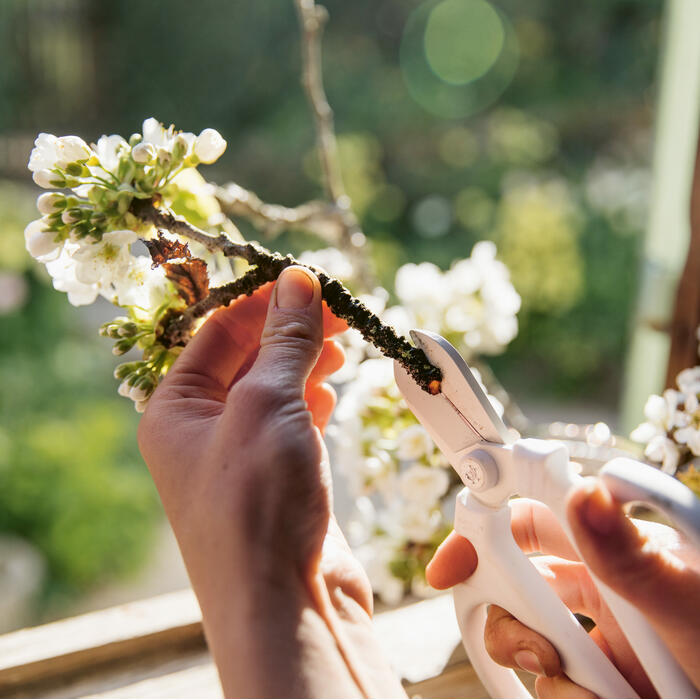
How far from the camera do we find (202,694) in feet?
1.95

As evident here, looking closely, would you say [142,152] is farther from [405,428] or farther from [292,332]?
[405,428]

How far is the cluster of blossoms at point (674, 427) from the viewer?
580mm

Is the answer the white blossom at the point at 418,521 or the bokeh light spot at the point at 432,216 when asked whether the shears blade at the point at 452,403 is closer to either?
the white blossom at the point at 418,521

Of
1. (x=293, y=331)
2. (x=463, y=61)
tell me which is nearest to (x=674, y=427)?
(x=293, y=331)

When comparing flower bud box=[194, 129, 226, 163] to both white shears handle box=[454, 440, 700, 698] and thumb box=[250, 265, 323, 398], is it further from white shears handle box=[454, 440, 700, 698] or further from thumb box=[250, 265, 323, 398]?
white shears handle box=[454, 440, 700, 698]

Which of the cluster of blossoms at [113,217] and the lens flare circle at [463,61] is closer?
the cluster of blossoms at [113,217]

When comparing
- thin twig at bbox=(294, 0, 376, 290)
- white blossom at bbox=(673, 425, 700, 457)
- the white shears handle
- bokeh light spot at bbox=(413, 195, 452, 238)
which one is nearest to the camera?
the white shears handle

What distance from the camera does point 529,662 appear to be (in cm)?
45

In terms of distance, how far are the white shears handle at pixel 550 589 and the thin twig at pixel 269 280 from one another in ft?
0.30

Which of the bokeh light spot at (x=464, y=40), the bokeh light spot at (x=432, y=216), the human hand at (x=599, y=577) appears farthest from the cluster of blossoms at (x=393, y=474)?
the bokeh light spot at (x=464, y=40)

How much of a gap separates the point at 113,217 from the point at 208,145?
0.09 meters

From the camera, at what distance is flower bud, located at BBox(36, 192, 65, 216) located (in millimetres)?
443

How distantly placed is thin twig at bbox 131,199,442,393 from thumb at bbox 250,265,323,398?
0.02 meters

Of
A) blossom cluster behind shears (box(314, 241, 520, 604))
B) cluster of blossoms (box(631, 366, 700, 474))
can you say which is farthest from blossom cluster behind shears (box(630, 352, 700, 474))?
blossom cluster behind shears (box(314, 241, 520, 604))
